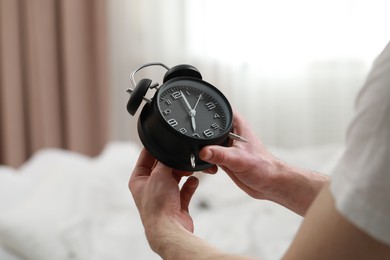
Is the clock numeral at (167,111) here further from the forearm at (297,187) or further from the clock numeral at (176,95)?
the forearm at (297,187)

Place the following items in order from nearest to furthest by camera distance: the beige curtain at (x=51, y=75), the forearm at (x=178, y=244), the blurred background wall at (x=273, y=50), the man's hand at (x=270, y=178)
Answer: the forearm at (x=178, y=244), the man's hand at (x=270, y=178), the blurred background wall at (x=273, y=50), the beige curtain at (x=51, y=75)

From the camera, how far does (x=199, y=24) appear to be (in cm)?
271

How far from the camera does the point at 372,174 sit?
25.4 inches

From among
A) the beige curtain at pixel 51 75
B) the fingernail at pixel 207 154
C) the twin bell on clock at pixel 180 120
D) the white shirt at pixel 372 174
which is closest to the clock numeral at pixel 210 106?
the twin bell on clock at pixel 180 120

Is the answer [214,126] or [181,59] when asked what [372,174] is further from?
[181,59]

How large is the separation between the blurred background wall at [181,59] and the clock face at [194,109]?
1.65 m

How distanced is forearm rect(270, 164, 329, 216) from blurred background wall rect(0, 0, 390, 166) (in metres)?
1.58

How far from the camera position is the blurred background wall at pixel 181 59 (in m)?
2.60

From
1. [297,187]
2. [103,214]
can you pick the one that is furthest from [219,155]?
[103,214]

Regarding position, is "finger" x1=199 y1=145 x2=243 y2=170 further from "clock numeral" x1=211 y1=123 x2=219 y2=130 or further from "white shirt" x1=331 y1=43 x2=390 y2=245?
"white shirt" x1=331 y1=43 x2=390 y2=245

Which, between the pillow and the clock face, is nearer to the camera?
the clock face

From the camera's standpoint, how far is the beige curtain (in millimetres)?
A: 2766

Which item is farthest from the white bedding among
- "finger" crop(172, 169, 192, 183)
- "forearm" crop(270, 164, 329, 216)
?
"finger" crop(172, 169, 192, 183)

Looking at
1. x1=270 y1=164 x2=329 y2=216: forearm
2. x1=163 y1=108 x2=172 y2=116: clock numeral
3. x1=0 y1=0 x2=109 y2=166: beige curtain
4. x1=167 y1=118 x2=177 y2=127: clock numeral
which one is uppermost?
x1=163 y1=108 x2=172 y2=116: clock numeral
